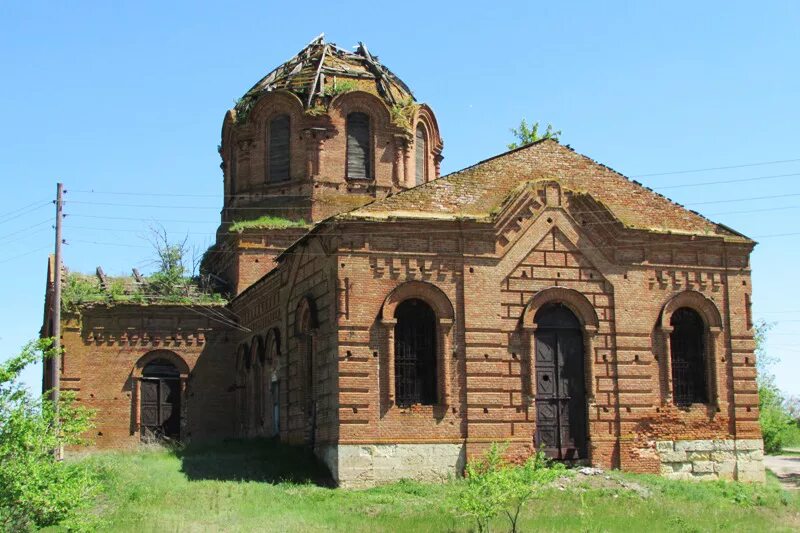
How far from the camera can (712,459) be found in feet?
85.3

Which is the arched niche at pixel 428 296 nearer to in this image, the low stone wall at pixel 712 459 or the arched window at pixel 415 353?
the arched window at pixel 415 353

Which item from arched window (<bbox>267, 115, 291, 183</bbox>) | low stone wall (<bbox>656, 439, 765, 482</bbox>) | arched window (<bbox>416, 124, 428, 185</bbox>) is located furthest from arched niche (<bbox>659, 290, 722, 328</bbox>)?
arched window (<bbox>267, 115, 291, 183</bbox>)

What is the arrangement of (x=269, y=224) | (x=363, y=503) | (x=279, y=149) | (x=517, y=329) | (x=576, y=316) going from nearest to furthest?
(x=363, y=503), (x=517, y=329), (x=576, y=316), (x=269, y=224), (x=279, y=149)

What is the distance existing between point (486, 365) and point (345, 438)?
150 inches

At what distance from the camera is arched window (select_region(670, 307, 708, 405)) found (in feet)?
87.4

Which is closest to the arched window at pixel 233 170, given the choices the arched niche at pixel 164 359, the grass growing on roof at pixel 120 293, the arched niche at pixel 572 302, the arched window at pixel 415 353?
the grass growing on roof at pixel 120 293

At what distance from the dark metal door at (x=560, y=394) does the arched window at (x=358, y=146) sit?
38.0 feet

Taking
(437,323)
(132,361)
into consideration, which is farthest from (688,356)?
(132,361)

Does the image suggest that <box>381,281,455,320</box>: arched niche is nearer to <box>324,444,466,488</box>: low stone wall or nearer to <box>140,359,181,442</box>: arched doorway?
<box>324,444,466,488</box>: low stone wall

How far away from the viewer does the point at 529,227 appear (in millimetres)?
25625

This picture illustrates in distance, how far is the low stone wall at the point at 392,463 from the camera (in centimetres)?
2323

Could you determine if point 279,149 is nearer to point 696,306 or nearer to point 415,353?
point 415,353

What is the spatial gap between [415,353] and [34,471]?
9879mm

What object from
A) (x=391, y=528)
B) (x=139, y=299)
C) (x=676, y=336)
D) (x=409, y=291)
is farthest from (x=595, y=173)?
(x=139, y=299)
